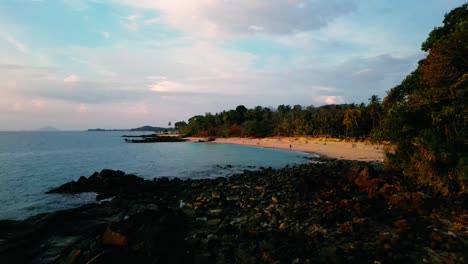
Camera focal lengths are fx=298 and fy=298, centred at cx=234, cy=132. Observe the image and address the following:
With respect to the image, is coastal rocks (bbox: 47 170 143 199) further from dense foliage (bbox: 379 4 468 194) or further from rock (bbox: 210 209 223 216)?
dense foliage (bbox: 379 4 468 194)

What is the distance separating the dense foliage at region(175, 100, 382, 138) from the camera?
6725cm

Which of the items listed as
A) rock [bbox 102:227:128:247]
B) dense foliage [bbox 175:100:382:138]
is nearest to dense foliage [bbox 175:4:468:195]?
rock [bbox 102:227:128:247]

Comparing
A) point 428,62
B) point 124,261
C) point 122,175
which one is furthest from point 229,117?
point 124,261

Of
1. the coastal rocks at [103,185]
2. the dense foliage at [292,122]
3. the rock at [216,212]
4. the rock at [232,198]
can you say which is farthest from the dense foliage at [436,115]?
the dense foliage at [292,122]

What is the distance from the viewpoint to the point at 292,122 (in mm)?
97625

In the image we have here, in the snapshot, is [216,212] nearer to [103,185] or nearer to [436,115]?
[436,115]

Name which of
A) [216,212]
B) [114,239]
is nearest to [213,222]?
[216,212]

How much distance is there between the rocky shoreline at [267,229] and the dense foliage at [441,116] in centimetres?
130

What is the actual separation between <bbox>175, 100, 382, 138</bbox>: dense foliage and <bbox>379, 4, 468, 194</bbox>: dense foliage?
2851cm

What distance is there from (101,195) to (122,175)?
19.1 ft

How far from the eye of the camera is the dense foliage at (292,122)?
67.2 meters

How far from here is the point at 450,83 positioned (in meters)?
15.2

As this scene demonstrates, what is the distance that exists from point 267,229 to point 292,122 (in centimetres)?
8806

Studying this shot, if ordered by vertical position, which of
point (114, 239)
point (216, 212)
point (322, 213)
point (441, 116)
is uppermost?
point (441, 116)
